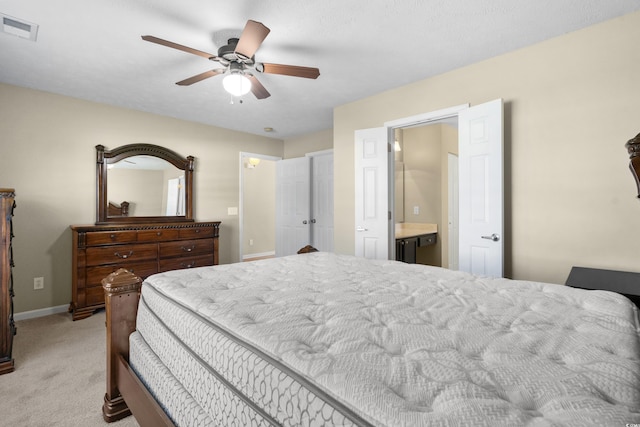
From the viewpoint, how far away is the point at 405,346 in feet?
2.82

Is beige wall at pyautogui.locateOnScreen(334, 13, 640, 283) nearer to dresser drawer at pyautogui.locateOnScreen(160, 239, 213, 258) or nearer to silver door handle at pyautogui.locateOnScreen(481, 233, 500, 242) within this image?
silver door handle at pyautogui.locateOnScreen(481, 233, 500, 242)

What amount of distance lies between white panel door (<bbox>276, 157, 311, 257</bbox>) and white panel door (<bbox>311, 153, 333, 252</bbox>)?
89mm

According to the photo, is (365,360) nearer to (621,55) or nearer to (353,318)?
(353,318)

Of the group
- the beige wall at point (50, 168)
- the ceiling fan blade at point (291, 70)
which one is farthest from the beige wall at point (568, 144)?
the beige wall at point (50, 168)

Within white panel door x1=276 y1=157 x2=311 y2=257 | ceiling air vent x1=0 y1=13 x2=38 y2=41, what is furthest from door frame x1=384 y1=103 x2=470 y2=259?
ceiling air vent x1=0 y1=13 x2=38 y2=41

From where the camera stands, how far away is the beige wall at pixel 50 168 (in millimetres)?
3371

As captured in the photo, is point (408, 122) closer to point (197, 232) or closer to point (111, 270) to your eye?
point (197, 232)

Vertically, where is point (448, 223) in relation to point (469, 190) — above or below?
below

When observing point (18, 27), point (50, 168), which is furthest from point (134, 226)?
point (18, 27)

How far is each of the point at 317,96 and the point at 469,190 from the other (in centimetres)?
204

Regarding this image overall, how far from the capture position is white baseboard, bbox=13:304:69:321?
3.37 metres

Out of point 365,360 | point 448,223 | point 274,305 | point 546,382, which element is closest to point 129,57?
point 274,305

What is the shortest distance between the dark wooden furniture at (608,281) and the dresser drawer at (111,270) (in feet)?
13.7

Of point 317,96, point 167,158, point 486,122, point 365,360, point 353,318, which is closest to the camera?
point 365,360
